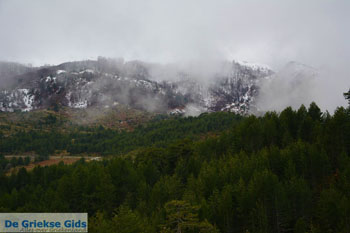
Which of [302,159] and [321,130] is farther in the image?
[321,130]

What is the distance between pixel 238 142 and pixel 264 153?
24.9m

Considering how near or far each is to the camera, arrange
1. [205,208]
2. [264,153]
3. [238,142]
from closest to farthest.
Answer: [205,208] < [264,153] < [238,142]

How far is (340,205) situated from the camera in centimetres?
3947

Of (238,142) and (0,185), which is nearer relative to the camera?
(238,142)

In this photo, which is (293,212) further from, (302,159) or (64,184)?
(64,184)

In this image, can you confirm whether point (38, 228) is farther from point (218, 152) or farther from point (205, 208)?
point (218, 152)

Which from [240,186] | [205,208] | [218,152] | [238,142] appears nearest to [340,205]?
[240,186]

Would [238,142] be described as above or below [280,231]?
above

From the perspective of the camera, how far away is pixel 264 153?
72.1m

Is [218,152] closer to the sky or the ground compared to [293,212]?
closer to the sky

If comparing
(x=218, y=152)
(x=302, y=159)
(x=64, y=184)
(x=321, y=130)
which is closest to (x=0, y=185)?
(x=64, y=184)

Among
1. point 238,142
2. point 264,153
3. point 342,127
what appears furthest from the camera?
point 238,142

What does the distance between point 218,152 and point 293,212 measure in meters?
58.2

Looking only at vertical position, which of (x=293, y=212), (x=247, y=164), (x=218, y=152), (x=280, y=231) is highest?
(x=218, y=152)
